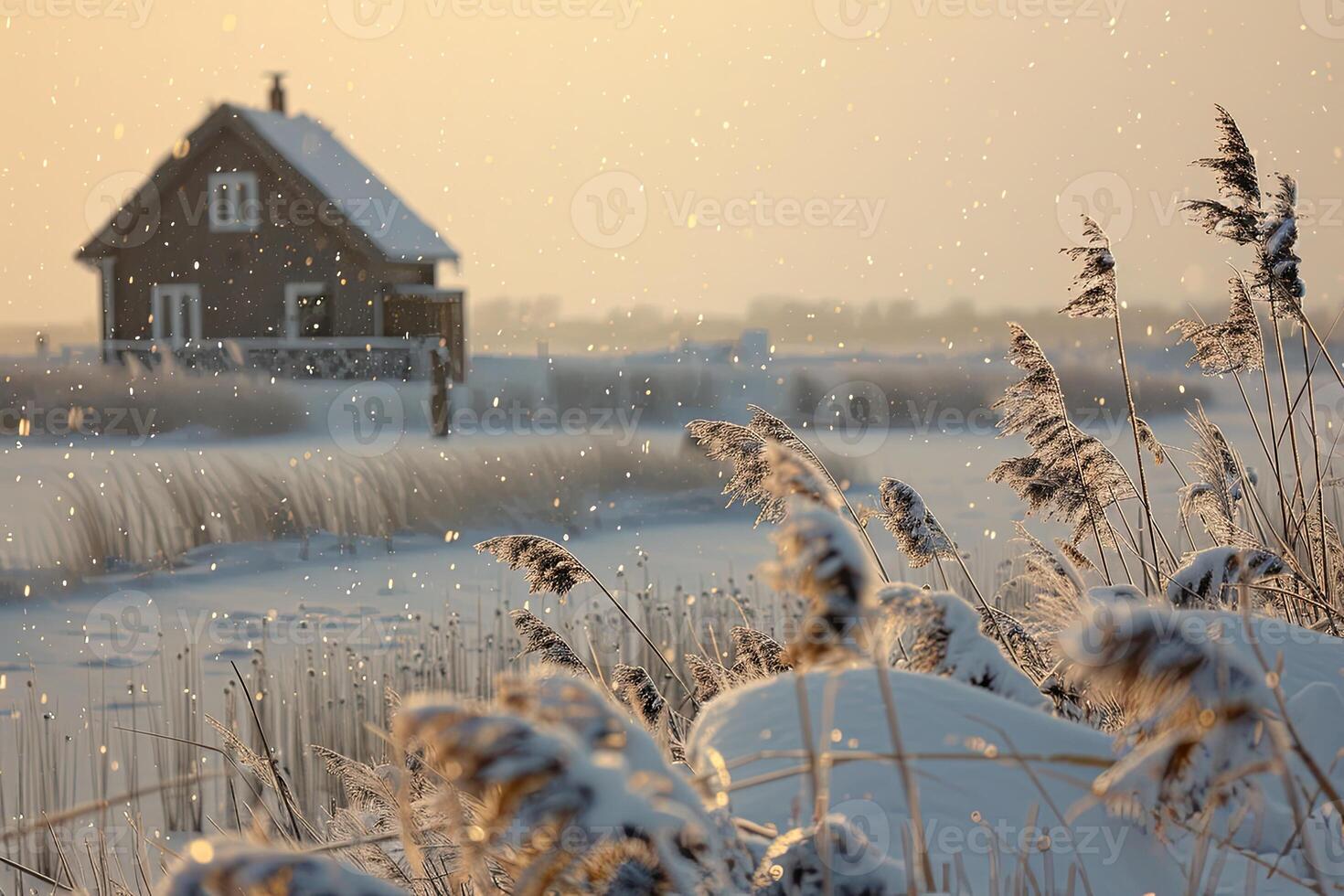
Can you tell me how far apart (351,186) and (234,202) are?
A: 264 cm

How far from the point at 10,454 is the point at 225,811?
15883 mm

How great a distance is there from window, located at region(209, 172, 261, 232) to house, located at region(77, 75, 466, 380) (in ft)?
0.09

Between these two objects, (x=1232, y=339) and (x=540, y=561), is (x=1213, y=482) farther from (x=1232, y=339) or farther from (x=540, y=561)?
(x=540, y=561)

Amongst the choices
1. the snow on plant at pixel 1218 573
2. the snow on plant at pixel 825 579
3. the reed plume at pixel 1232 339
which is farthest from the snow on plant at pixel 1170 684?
the reed plume at pixel 1232 339

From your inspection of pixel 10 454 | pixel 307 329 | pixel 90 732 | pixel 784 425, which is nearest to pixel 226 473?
pixel 10 454

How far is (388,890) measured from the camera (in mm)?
987

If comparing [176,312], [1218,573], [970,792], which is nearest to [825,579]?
[970,792]

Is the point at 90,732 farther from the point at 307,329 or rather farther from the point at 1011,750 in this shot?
the point at 307,329

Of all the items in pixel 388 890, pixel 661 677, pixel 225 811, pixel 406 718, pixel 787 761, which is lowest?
pixel 225 811

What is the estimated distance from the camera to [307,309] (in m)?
23.1

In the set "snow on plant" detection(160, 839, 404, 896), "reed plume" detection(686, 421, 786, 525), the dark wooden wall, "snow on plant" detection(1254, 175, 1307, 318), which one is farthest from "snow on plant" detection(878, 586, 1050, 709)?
the dark wooden wall

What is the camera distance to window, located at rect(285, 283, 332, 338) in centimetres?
2298

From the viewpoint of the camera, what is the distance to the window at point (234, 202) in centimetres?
2383

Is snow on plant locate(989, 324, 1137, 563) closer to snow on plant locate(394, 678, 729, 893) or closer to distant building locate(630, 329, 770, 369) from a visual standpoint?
snow on plant locate(394, 678, 729, 893)
